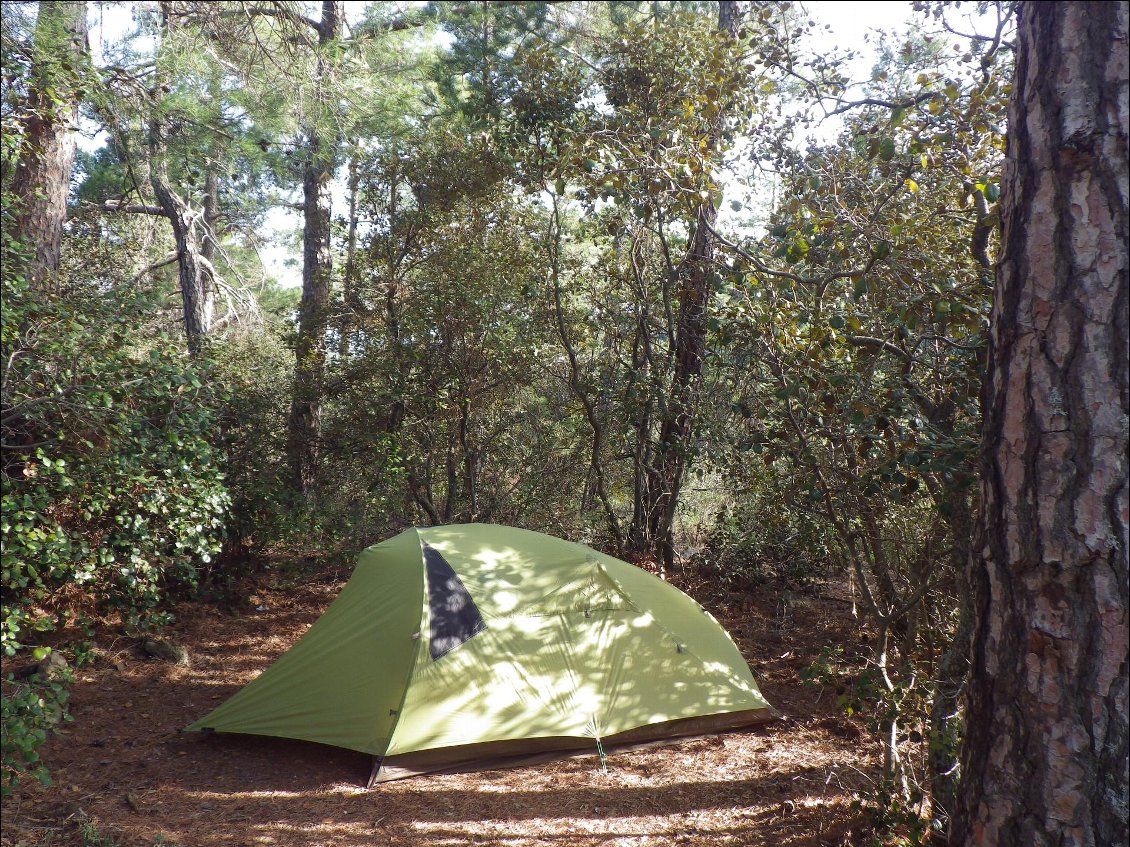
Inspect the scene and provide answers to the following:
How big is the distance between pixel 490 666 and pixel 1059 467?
4065mm

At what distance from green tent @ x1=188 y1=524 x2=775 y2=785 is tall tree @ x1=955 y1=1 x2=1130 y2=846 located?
3.50 metres

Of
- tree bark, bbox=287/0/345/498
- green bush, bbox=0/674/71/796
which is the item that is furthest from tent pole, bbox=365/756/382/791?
tree bark, bbox=287/0/345/498

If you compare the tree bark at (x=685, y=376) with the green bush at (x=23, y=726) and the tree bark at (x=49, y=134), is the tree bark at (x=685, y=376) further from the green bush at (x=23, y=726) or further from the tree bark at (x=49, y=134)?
the green bush at (x=23, y=726)

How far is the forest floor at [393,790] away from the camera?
4.54 meters

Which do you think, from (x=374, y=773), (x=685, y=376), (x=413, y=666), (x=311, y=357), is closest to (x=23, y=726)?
(x=374, y=773)

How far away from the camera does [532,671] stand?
5664mm

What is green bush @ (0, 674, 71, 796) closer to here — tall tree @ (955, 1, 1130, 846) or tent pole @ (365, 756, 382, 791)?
tent pole @ (365, 756, 382, 791)

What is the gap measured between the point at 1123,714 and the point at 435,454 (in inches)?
332

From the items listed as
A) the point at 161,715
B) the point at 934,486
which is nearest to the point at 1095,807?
the point at 934,486

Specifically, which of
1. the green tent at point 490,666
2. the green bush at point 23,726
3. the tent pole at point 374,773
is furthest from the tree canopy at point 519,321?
the tent pole at point 374,773

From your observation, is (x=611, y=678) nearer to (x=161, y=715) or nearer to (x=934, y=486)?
(x=934, y=486)

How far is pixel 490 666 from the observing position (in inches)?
220

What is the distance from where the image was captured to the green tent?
213 inches

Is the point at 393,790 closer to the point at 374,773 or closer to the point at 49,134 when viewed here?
the point at 374,773
